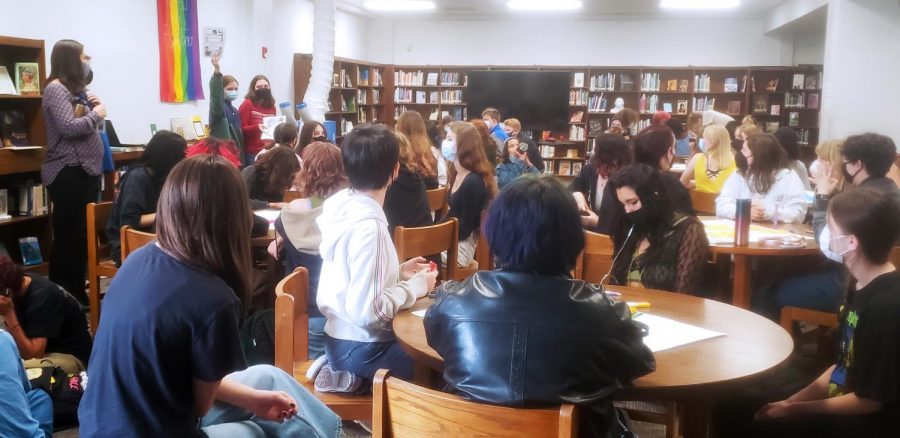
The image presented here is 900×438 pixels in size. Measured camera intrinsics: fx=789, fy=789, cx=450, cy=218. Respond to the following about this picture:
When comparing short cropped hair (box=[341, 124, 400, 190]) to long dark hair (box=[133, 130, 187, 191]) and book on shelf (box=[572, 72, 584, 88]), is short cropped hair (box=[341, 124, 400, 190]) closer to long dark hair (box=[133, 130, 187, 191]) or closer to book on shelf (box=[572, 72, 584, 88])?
long dark hair (box=[133, 130, 187, 191])

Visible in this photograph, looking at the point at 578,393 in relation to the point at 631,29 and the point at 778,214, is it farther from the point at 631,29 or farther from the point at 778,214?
the point at 631,29

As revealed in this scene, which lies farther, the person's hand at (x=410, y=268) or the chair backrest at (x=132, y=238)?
the chair backrest at (x=132, y=238)

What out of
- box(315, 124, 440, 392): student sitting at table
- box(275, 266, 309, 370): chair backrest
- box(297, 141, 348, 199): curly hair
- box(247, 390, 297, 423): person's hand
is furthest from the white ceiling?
box(247, 390, 297, 423): person's hand

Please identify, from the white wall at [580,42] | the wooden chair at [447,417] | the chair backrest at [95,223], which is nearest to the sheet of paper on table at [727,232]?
the wooden chair at [447,417]

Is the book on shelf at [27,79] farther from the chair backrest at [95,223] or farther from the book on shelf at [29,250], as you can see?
the chair backrest at [95,223]

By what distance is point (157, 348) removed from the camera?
4.95ft

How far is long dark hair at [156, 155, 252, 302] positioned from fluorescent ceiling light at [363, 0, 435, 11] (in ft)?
32.5

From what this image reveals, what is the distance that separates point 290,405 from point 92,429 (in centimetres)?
45

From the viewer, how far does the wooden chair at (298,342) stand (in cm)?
209

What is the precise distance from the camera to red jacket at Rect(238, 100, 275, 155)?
25.4 feet

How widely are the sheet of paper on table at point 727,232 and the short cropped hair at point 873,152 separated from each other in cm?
46

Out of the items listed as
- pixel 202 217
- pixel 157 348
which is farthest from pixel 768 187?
pixel 157 348

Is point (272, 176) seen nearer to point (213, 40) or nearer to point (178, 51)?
point (178, 51)

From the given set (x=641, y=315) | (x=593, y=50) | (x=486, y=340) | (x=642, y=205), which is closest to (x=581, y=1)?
(x=593, y=50)
